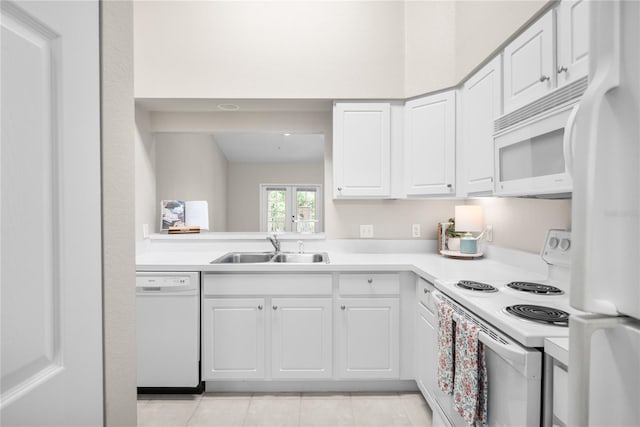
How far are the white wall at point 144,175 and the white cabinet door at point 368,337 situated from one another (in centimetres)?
177

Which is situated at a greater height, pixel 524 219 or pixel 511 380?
pixel 524 219

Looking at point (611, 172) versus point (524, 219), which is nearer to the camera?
point (611, 172)

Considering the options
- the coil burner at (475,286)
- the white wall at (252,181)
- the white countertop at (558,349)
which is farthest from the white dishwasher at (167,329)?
the white countertop at (558,349)

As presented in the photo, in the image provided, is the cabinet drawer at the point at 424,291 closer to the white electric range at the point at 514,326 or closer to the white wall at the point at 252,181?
the white electric range at the point at 514,326

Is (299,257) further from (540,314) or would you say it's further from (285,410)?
(540,314)

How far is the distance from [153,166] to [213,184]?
0.52 m

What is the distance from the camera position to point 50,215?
0.53 meters

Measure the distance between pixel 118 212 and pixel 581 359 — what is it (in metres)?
0.86

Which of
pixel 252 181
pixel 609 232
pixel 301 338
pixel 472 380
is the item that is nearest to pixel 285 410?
pixel 301 338

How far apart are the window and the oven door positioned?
186 cm

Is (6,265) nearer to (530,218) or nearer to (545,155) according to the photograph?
(545,155)

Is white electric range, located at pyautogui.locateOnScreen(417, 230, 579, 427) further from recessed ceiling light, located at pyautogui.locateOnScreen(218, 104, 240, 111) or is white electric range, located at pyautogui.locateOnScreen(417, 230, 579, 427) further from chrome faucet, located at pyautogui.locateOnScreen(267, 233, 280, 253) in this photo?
recessed ceiling light, located at pyautogui.locateOnScreen(218, 104, 240, 111)

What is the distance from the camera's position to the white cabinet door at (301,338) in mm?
2305

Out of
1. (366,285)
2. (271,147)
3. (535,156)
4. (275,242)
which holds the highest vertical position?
(271,147)
